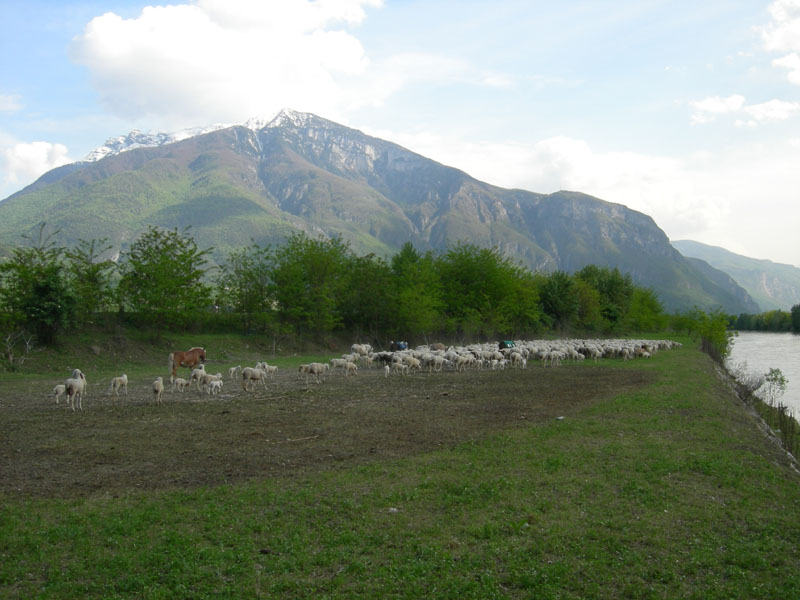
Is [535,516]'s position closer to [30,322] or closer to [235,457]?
[235,457]

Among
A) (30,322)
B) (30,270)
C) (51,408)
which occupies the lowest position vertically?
(51,408)

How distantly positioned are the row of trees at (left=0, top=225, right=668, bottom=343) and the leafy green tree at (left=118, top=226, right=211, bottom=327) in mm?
79

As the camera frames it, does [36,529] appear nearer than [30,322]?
Yes

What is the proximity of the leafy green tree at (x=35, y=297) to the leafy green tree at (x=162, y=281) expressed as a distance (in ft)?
19.4

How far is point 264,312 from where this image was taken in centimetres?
4503

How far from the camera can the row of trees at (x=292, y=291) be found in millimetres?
30906

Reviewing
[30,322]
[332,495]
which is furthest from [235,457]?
[30,322]

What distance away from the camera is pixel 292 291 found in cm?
4694

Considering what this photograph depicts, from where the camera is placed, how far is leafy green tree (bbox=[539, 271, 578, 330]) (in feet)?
237

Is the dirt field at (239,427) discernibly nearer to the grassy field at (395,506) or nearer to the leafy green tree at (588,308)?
the grassy field at (395,506)

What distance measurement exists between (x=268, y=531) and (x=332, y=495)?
164 centimetres

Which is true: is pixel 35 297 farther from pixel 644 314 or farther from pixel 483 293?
pixel 644 314

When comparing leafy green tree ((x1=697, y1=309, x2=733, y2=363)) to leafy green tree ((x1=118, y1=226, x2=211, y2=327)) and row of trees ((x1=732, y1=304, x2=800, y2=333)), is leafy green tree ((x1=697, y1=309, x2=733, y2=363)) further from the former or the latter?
row of trees ((x1=732, y1=304, x2=800, y2=333))

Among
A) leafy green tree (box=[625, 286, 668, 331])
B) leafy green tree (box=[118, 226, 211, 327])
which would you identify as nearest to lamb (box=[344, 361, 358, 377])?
leafy green tree (box=[118, 226, 211, 327])
